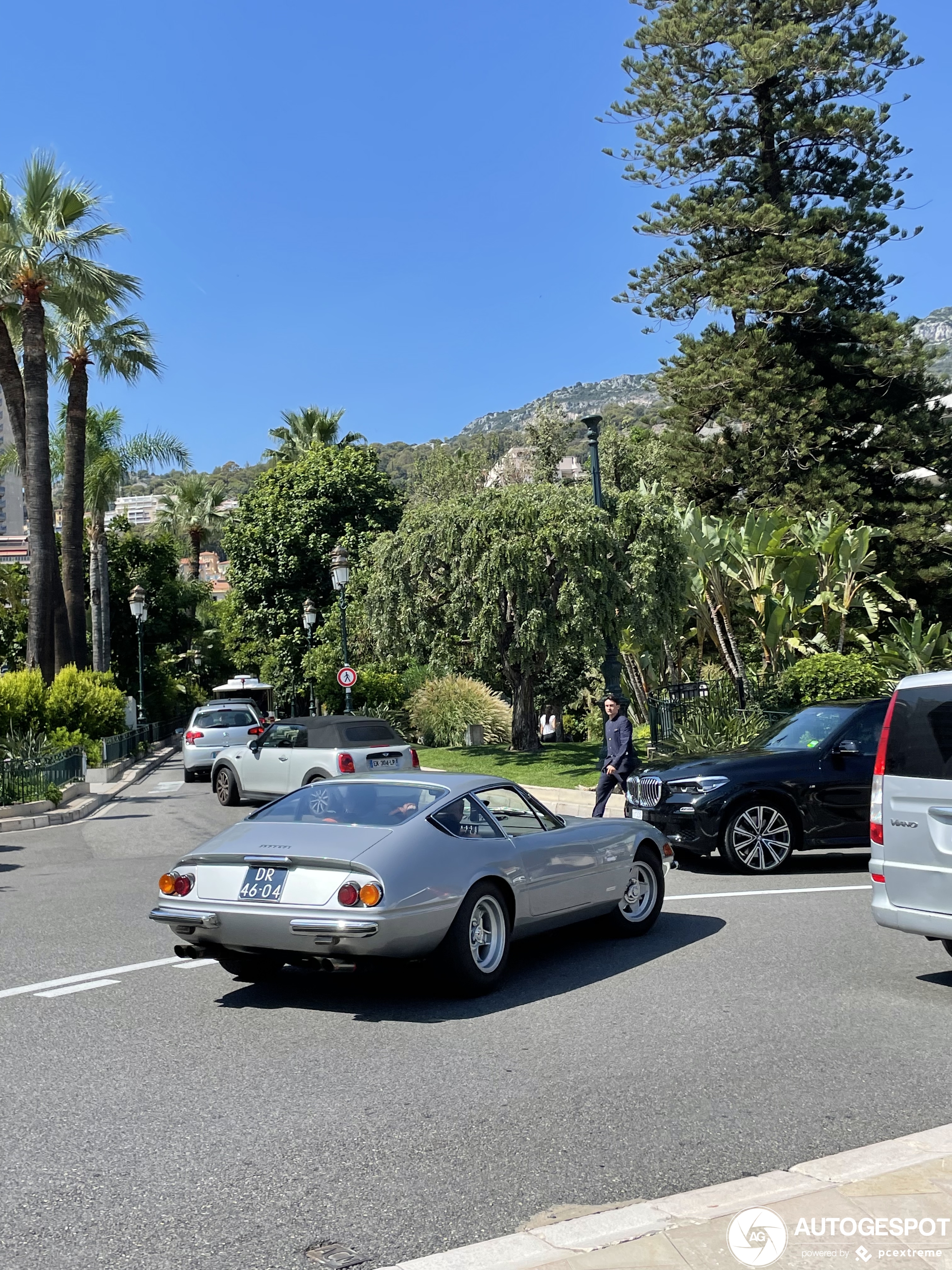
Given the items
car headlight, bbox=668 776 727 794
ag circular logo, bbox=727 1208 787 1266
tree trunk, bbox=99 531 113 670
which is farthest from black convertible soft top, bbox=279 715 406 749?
tree trunk, bbox=99 531 113 670

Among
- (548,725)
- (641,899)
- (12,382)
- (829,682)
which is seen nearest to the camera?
(641,899)

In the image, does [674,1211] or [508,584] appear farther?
[508,584]

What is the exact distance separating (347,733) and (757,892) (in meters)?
8.62

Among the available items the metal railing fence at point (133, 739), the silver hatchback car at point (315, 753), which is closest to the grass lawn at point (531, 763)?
the silver hatchback car at point (315, 753)

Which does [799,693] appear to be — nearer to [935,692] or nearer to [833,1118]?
[935,692]

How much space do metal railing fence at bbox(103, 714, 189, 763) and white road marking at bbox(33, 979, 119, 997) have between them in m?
21.4

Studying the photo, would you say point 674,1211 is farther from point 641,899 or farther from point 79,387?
point 79,387

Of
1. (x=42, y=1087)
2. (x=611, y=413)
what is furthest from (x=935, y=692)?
(x=611, y=413)

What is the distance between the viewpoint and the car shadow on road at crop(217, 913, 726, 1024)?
708 centimetres

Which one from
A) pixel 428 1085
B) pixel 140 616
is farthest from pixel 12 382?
pixel 428 1085

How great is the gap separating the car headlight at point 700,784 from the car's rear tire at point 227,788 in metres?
10.7

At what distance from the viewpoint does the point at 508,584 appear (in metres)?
24.9

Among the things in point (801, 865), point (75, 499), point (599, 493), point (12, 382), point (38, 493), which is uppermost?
point (12, 382)

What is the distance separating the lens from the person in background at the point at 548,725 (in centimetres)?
4169
